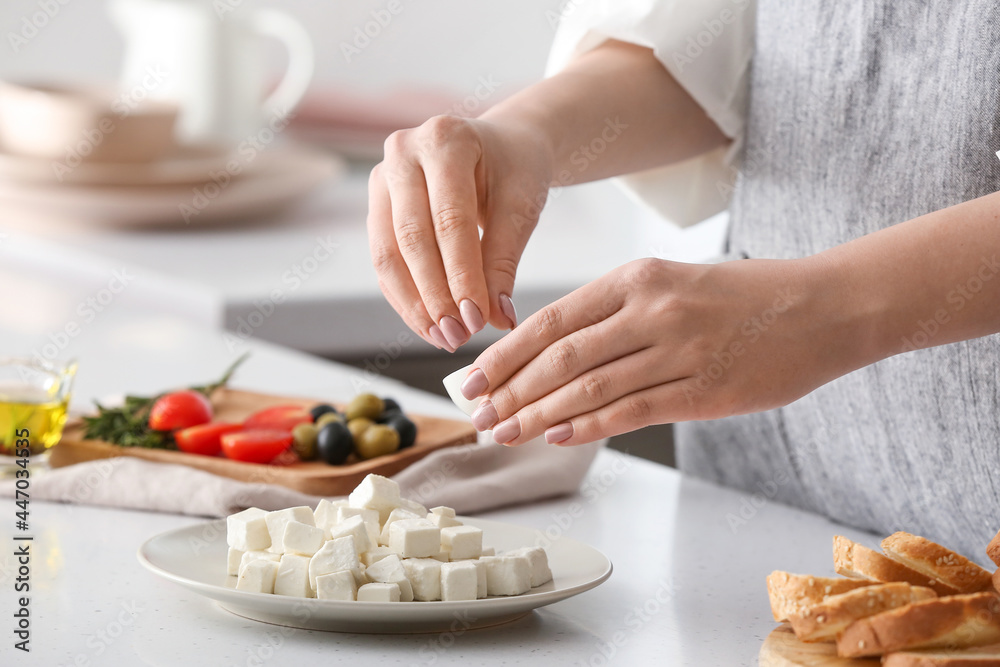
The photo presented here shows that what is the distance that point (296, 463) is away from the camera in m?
1.09

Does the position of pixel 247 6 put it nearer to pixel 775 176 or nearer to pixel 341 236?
pixel 341 236

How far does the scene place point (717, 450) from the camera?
1.23m

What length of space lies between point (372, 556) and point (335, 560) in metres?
0.03

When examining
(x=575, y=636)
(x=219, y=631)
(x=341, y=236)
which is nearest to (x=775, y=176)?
(x=575, y=636)

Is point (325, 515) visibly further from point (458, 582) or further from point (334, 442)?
point (334, 442)

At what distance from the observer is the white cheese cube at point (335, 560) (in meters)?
0.71

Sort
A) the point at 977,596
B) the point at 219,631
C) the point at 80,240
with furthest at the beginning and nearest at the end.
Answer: the point at 80,240 → the point at 219,631 → the point at 977,596

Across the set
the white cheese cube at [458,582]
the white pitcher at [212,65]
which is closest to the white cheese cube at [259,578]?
the white cheese cube at [458,582]

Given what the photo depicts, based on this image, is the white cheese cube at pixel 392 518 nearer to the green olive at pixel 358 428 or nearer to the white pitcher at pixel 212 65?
the green olive at pixel 358 428

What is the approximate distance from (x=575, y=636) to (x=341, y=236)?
186 centimetres

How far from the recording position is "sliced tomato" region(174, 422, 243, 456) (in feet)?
3.62

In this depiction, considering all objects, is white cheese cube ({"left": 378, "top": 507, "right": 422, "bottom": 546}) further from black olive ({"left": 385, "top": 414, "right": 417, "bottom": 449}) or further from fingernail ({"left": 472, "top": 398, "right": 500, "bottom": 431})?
black olive ({"left": 385, "top": 414, "right": 417, "bottom": 449})

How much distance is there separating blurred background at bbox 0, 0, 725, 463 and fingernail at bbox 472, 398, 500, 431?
0.99 m

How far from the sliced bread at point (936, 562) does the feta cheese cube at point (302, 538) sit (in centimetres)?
37
